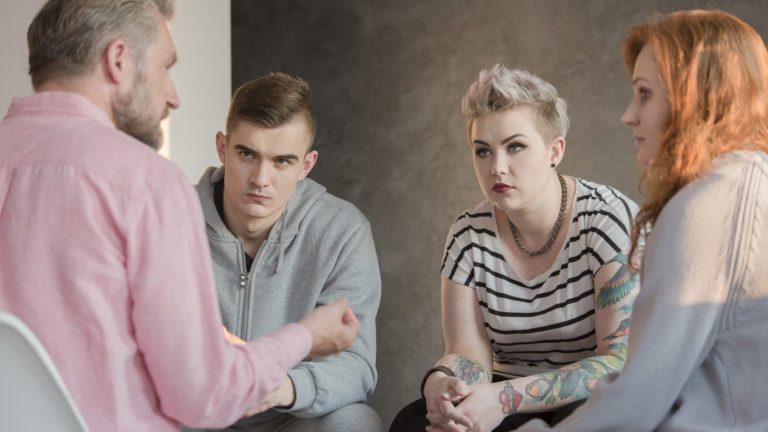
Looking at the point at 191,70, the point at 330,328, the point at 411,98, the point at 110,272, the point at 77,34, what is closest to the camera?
the point at 110,272

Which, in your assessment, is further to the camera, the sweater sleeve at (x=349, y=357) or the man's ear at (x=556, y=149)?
the man's ear at (x=556, y=149)

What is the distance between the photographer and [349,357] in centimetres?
192

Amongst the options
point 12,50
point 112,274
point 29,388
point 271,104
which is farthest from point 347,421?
point 12,50

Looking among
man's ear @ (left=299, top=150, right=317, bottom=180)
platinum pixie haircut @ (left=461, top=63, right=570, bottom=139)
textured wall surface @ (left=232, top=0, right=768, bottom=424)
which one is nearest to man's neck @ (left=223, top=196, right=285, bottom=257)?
man's ear @ (left=299, top=150, right=317, bottom=180)

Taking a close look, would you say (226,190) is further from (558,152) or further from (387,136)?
(387,136)

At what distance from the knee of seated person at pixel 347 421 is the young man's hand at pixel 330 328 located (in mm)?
576

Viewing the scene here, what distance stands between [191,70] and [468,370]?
127cm

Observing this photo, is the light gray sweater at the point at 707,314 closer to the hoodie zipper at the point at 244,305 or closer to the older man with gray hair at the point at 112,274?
the older man with gray hair at the point at 112,274

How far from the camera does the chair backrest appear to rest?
83cm

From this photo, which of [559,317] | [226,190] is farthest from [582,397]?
[226,190]

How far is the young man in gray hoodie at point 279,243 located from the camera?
196 cm

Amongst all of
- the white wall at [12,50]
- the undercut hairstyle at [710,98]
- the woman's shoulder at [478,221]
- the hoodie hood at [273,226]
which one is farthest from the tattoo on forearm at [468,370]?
the white wall at [12,50]

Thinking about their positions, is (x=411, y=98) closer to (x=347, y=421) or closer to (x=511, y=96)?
(x=511, y=96)

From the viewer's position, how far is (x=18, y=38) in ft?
7.19
